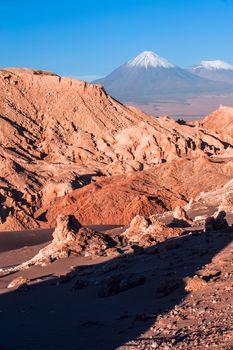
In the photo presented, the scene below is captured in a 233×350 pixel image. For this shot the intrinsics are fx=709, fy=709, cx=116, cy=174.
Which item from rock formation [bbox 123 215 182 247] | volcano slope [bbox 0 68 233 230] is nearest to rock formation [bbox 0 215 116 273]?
rock formation [bbox 123 215 182 247]

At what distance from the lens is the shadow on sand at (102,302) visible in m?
7.08

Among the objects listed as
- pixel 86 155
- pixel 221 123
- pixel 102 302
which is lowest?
pixel 102 302

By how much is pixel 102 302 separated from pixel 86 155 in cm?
3105

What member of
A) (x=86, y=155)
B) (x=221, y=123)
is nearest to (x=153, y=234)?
→ (x=86, y=155)

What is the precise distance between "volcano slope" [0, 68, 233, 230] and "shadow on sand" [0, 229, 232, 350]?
17.3 m

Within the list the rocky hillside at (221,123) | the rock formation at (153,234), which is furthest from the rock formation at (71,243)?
the rocky hillside at (221,123)

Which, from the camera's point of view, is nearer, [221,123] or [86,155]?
[86,155]

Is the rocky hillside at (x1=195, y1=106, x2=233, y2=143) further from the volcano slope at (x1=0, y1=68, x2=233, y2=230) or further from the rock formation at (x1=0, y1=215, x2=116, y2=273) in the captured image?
the rock formation at (x1=0, y1=215, x2=116, y2=273)

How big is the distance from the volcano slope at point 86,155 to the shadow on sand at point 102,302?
682 inches

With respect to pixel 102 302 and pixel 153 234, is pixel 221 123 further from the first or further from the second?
pixel 102 302

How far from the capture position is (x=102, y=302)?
8914 mm

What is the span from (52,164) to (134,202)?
9.69m

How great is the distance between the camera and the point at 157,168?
108ft

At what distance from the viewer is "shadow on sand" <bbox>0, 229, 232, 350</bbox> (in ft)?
23.2
